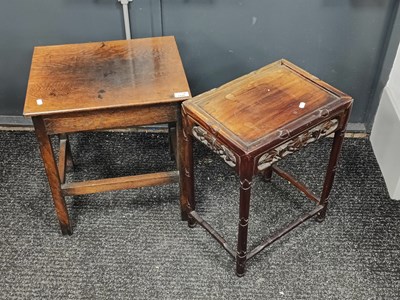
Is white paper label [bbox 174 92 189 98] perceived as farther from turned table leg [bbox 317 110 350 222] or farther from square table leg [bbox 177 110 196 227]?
turned table leg [bbox 317 110 350 222]

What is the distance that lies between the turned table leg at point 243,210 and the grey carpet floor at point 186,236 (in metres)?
0.07

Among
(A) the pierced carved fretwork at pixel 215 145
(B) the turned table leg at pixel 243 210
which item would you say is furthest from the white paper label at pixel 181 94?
(B) the turned table leg at pixel 243 210

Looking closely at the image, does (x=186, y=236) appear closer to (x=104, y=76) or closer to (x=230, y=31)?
(x=104, y=76)

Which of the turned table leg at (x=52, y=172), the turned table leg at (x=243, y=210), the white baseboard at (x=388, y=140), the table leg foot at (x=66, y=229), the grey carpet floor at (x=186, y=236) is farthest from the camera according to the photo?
the white baseboard at (x=388, y=140)

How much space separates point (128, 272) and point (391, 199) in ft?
3.34

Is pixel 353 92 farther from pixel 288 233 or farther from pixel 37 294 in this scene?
pixel 37 294

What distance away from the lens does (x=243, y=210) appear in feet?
4.99

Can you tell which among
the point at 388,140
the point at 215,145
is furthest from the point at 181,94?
the point at 388,140

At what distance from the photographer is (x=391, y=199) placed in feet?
6.58

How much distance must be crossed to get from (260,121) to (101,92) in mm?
486

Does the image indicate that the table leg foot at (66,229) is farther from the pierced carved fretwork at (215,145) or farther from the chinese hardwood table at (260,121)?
the pierced carved fretwork at (215,145)

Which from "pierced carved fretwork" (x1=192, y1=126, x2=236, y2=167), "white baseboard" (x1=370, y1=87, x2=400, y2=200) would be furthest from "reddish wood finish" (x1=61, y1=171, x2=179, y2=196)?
"white baseboard" (x1=370, y1=87, x2=400, y2=200)

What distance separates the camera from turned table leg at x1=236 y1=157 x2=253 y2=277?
141 cm

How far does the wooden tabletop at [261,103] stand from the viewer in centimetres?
145
